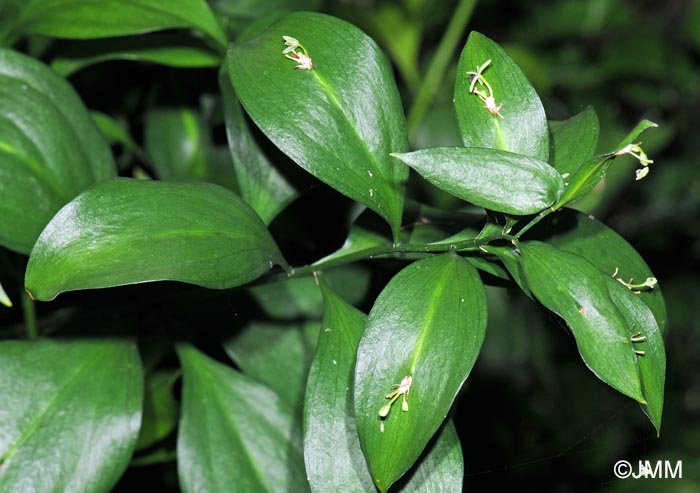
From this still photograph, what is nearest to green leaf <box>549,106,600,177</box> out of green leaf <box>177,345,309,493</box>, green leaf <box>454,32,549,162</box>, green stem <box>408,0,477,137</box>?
green leaf <box>454,32,549,162</box>

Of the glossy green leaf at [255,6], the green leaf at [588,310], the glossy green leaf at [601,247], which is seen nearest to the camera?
the green leaf at [588,310]

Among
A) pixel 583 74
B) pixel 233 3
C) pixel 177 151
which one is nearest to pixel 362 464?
pixel 177 151

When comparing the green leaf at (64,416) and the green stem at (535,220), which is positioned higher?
the green stem at (535,220)

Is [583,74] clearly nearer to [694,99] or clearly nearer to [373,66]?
[694,99]

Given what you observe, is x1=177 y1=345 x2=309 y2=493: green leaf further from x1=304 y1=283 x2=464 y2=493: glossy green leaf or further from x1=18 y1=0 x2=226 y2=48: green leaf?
x1=18 y1=0 x2=226 y2=48: green leaf

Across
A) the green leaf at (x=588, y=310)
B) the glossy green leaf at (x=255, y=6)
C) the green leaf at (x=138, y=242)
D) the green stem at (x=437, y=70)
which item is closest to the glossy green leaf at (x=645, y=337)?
the green leaf at (x=588, y=310)

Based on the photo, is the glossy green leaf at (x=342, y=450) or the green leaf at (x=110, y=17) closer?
the glossy green leaf at (x=342, y=450)

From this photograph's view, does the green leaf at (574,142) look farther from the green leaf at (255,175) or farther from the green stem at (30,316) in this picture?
the green stem at (30,316)
